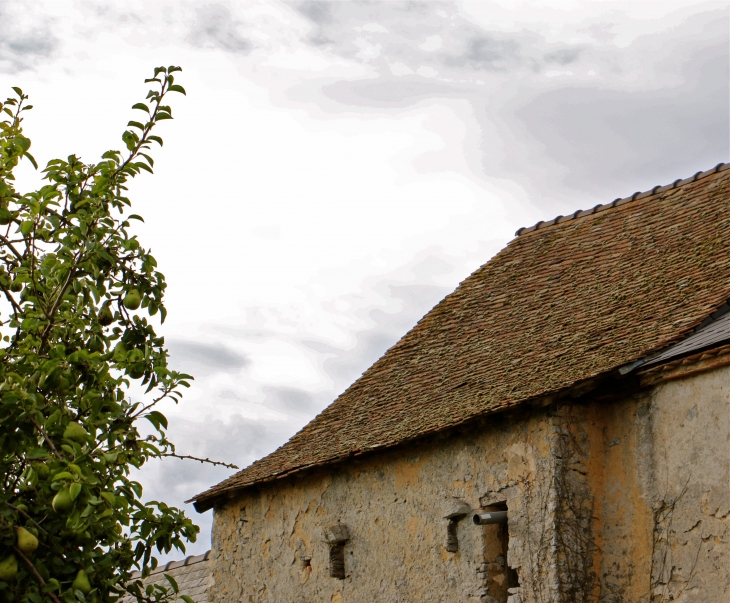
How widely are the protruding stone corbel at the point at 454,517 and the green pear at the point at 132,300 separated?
4.90 m

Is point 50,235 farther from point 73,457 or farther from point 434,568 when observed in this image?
point 434,568

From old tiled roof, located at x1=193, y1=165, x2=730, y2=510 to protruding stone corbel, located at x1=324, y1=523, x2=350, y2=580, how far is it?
0.72 metres

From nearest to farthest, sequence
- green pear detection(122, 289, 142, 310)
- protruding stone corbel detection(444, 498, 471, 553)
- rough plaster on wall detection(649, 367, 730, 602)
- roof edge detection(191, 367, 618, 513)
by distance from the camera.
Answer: green pear detection(122, 289, 142, 310)
rough plaster on wall detection(649, 367, 730, 602)
roof edge detection(191, 367, 618, 513)
protruding stone corbel detection(444, 498, 471, 553)

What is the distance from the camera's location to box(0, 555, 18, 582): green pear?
13.4ft

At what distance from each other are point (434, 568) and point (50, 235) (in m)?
5.61

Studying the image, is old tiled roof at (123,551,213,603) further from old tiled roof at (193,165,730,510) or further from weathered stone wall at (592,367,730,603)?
weathered stone wall at (592,367,730,603)

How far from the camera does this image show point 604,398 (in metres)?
Result: 8.83

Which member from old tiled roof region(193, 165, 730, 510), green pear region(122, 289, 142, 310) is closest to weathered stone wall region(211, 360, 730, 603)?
old tiled roof region(193, 165, 730, 510)

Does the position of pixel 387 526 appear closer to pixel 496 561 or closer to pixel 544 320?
pixel 496 561

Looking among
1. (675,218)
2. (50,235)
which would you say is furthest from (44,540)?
(675,218)

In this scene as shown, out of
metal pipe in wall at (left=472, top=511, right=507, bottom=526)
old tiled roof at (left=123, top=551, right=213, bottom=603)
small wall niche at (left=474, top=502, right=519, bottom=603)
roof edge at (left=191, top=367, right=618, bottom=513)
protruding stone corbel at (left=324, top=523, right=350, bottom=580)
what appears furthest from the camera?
old tiled roof at (left=123, top=551, right=213, bottom=603)

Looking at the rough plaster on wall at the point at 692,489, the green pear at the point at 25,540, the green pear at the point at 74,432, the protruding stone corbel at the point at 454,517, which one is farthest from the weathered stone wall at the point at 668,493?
the green pear at the point at 25,540

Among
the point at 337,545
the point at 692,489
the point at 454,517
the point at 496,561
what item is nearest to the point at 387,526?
the point at 337,545

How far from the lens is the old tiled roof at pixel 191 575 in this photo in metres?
13.1
